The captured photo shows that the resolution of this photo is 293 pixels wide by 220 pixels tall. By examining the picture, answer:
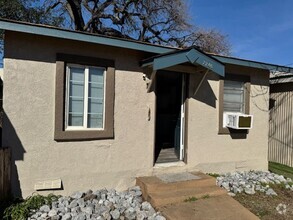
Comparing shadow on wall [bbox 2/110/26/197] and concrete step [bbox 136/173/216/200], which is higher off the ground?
shadow on wall [bbox 2/110/26/197]

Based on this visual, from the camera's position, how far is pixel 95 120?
5.54 m

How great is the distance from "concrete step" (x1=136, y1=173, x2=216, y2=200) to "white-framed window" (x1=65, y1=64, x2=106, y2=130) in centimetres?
152

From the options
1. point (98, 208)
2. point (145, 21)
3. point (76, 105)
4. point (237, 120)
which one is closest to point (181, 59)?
point (76, 105)

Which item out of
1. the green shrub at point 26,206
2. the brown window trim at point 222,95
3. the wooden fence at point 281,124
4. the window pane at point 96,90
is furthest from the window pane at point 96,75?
the wooden fence at point 281,124

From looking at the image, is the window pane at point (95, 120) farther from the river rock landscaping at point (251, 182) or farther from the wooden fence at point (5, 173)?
the river rock landscaping at point (251, 182)

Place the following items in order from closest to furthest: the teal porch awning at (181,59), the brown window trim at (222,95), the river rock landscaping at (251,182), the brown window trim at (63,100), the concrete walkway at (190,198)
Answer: the concrete walkway at (190,198) → the brown window trim at (63,100) → the teal porch awning at (181,59) → the river rock landscaping at (251,182) → the brown window trim at (222,95)

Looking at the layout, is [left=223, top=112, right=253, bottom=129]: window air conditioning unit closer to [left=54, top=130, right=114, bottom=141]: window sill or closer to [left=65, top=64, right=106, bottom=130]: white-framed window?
[left=54, top=130, right=114, bottom=141]: window sill

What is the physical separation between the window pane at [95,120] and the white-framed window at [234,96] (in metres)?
3.73

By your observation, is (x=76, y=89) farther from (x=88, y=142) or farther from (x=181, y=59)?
(x=181, y=59)

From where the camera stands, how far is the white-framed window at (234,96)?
740 centimetres

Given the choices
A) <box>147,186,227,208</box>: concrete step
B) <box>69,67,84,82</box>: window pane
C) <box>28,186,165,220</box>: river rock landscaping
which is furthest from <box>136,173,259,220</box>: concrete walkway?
<box>69,67,84,82</box>: window pane

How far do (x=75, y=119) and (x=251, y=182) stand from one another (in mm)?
4654

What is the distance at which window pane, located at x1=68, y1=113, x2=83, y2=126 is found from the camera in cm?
527

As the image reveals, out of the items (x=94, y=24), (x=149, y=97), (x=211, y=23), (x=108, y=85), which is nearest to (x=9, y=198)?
(x=108, y=85)
